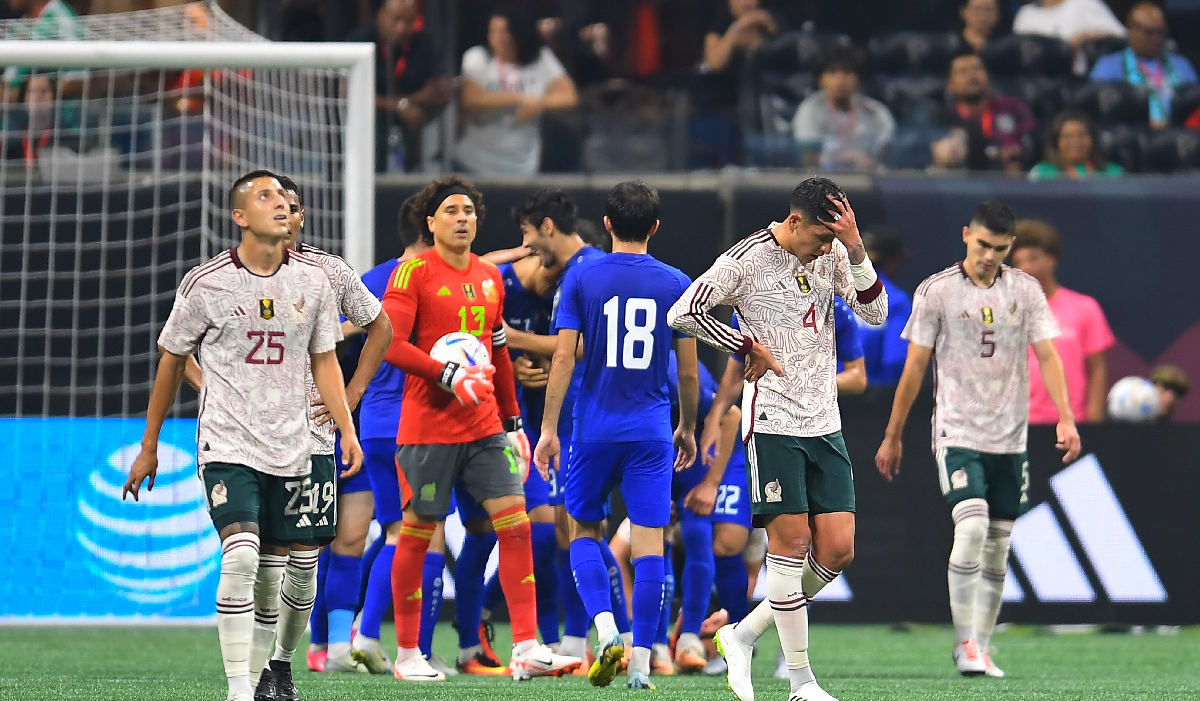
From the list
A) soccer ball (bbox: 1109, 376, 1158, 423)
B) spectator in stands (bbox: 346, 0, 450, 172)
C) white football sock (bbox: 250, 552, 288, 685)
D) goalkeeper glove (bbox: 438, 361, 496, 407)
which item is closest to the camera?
white football sock (bbox: 250, 552, 288, 685)

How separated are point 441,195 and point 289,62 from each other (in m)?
2.51

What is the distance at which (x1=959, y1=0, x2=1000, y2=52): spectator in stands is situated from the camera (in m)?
14.5

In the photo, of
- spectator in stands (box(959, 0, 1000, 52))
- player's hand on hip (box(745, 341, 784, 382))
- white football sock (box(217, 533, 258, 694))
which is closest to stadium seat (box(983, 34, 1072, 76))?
spectator in stands (box(959, 0, 1000, 52))

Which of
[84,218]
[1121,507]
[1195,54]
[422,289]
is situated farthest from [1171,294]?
[84,218]

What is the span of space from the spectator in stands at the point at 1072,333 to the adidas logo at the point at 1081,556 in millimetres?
870

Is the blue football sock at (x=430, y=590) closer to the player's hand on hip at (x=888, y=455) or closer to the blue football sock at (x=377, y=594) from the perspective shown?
the blue football sock at (x=377, y=594)

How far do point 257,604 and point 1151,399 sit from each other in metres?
7.73

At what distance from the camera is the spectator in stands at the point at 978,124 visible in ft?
43.3

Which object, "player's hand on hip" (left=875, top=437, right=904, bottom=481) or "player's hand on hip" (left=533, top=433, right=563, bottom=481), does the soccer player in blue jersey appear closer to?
"player's hand on hip" (left=533, top=433, right=563, bottom=481)

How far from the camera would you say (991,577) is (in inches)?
337

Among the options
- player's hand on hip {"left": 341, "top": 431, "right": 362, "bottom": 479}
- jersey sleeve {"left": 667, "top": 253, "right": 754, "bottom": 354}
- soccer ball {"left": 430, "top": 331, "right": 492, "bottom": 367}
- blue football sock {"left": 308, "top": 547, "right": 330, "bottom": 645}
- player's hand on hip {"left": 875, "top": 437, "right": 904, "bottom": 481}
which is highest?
jersey sleeve {"left": 667, "top": 253, "right": 754, "bottom": 354}

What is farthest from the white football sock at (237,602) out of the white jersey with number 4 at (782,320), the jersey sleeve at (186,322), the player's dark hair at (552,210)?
the player's dark hair at (552,210)

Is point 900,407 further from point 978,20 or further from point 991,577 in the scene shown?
point 978,20

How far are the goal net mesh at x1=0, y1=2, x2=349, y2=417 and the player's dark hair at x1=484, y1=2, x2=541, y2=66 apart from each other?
2.06m
